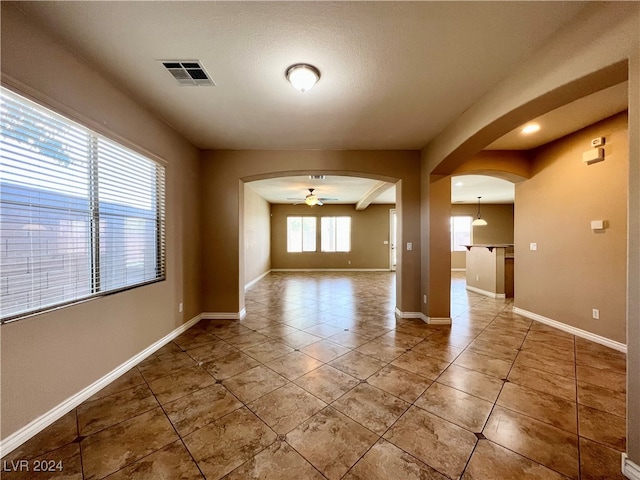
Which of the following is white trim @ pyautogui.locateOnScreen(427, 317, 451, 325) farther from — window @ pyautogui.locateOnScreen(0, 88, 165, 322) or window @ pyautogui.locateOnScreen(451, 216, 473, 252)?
window @ pyautogui.locateOnScreen(451, 216, 473, 252)

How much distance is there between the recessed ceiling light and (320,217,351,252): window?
693cm

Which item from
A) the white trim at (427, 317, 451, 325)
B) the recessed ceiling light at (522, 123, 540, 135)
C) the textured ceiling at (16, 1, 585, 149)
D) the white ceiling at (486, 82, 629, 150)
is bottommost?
the white trim at (427, 317, 451, 325)

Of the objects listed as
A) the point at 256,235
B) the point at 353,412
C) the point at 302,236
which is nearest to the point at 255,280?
the point at 256,235

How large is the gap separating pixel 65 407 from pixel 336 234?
877 cm

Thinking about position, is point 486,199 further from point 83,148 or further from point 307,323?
point 83,148

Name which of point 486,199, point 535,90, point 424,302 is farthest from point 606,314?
A: point 486,199

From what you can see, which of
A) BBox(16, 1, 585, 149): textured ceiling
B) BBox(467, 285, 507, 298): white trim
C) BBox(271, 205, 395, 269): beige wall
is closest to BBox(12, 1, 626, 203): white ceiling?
BBox(16, 1, 585, 149): textured ceiling

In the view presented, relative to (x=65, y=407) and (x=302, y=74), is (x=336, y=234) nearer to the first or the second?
(x=302, y=74)

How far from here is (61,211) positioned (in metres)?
1.82

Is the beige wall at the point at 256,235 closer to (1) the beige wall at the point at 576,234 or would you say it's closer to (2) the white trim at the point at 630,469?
(1) the beige wall at the point at 576,234

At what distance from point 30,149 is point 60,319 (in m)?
1.21

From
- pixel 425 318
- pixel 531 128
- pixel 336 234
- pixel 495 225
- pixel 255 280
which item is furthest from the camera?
pixel 336 234

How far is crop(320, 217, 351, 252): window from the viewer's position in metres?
10.0

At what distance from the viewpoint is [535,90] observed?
184 centimetres
